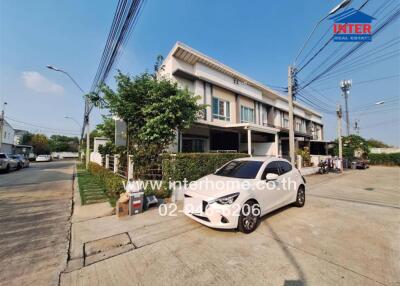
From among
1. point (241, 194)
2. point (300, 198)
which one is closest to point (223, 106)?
point (300, 198)

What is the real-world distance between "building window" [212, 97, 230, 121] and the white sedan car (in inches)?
346

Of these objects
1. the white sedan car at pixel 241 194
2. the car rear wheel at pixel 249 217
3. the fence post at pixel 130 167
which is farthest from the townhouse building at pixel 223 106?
the car rear wheel at pixel 249 217

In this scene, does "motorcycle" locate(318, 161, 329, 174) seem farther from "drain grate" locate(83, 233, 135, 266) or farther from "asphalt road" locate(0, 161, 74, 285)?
"asphalt road" locate(0, 161, 74, 285)

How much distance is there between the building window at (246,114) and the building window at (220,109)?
190cm

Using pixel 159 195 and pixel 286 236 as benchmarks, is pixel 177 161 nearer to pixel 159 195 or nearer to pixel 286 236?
pixel 159 195

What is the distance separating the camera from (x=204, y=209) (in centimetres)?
414

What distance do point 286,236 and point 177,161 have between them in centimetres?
456

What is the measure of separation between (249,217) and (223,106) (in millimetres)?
11593

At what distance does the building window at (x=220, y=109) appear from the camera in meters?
14.2

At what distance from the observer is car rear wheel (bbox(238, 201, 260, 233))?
4.09 metres

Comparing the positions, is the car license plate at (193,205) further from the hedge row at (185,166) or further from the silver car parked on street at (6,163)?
the silver car parked on street at (6,163)

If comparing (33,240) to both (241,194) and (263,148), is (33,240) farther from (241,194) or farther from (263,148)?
(263,148)

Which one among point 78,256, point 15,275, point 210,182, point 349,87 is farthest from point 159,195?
point 349,87

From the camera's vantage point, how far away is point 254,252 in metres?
3.38
